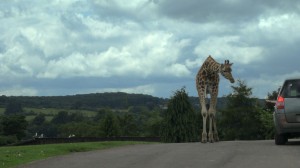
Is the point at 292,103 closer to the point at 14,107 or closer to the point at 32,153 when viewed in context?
the point at 32,153

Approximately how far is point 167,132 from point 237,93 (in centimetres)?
3663

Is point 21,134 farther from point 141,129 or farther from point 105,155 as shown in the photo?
point 105,155

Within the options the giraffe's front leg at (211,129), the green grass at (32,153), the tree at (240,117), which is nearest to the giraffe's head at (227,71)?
the giraffe's front leg at (211,129)

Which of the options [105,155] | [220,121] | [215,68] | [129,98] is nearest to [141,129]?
[129,98]

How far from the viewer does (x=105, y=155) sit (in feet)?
45.2

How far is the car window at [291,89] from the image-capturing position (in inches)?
604

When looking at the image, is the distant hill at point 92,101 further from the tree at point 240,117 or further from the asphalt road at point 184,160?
the asphalt road at point 184,160

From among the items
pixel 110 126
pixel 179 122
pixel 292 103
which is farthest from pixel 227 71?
pixel 110 126

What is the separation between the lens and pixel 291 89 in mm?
15484

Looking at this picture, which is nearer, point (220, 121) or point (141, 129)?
point (220, 121)

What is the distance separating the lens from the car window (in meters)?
15.4

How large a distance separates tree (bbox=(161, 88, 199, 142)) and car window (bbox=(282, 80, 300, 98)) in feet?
52.0

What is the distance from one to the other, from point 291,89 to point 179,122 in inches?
662

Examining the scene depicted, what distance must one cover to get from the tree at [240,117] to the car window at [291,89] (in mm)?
46869
